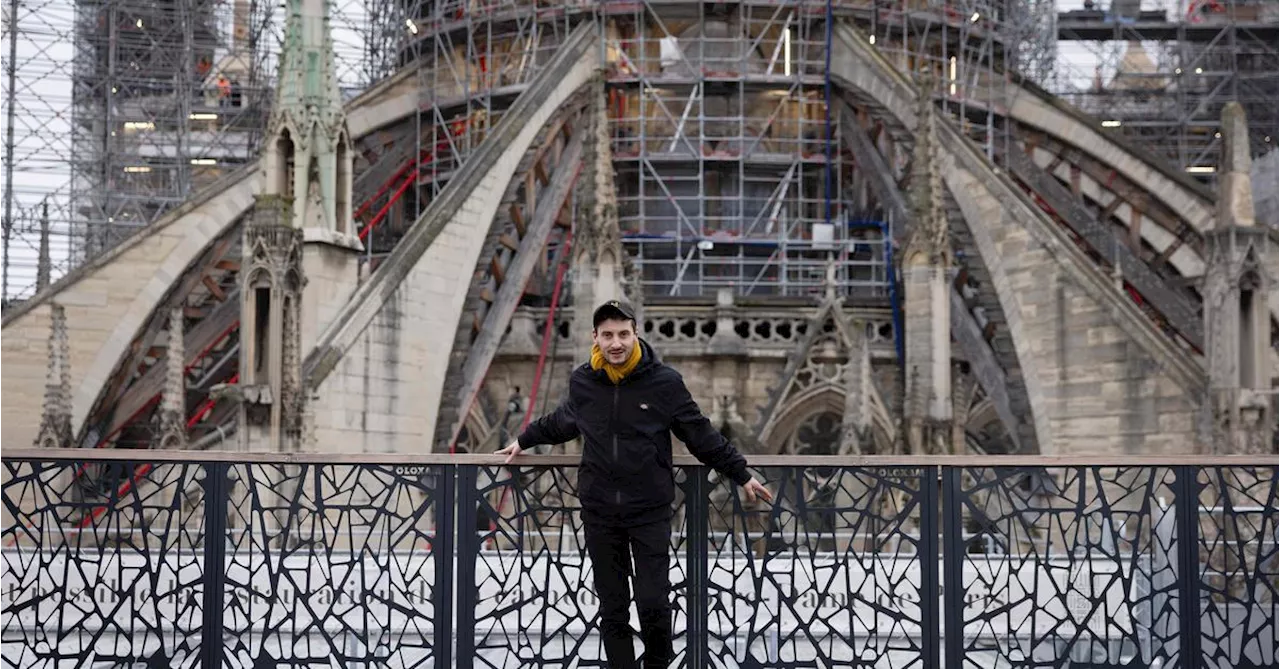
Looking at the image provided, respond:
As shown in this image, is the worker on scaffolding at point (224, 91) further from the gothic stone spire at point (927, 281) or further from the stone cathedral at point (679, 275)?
the gothic stone spire at point (927, 281)

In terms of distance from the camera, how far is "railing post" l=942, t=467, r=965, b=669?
7.76 m

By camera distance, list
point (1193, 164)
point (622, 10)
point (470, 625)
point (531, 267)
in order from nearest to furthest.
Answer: point (470, 625), point (531, 267), point (622, 10), point (1193, 164)

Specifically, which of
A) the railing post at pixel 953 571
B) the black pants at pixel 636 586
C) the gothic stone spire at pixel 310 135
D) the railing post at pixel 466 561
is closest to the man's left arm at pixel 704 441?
the black pants at pixel 636 586

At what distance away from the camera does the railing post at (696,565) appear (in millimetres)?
7660

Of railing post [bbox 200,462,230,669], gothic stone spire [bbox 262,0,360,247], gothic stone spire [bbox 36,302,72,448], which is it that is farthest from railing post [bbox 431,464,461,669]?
gothic stone spire [bbox 36,302,72,448]

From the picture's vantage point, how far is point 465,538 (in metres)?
7.77

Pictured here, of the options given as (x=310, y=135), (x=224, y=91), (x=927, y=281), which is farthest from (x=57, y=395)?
(x=224, y=91)

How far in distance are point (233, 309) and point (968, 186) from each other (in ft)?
27.7

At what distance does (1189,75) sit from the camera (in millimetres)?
31812

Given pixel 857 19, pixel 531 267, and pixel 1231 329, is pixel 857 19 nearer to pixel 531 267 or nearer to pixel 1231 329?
pixel 531 267

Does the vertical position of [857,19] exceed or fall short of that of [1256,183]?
it exceeds it

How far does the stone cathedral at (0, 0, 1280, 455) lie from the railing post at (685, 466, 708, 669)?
317 inches

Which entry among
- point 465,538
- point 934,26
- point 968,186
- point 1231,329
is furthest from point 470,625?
point 934,26

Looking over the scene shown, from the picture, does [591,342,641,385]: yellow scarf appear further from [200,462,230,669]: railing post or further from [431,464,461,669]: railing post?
[200,462,230,669]: railing post
